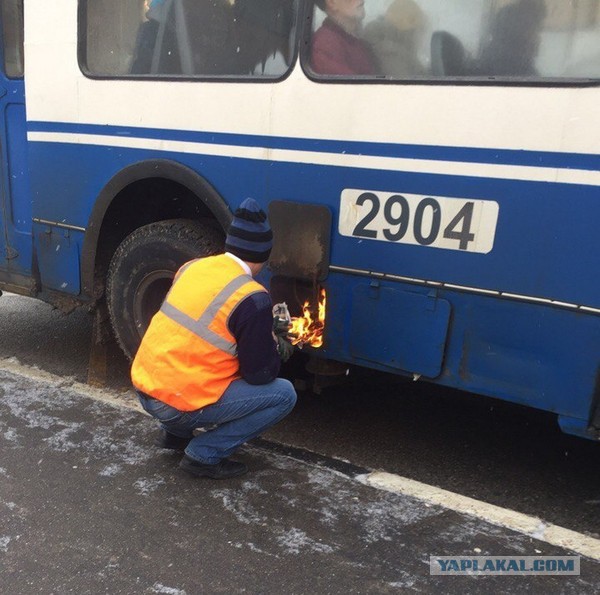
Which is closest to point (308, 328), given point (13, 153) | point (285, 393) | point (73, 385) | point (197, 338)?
point (285, 393)

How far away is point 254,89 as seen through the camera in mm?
3201

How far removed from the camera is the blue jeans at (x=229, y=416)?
294 cm

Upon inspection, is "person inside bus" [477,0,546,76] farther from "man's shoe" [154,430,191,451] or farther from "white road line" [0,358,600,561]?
"man's shoe" [154,430,191,451]

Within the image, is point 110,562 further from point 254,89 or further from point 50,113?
point 50,113

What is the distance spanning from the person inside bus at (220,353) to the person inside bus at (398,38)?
818 mm

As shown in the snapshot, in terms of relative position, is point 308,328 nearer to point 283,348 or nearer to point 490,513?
point 283,348

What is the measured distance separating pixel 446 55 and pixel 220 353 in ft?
4.95

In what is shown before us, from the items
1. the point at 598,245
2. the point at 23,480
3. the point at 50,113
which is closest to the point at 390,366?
the point at 598,245

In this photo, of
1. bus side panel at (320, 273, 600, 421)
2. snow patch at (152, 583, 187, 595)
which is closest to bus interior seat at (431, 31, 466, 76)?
Result: bus side panel at (320, 273, 600, 421)

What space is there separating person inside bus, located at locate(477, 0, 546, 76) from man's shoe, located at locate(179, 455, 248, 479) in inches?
78.7

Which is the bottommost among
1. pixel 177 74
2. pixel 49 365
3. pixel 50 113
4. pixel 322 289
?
pixel 49 365

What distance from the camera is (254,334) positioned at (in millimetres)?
2777

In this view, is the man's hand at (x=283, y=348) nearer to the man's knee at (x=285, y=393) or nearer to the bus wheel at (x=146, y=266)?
the man's knee at (x=285, y=393)

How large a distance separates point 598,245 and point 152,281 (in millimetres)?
2316
